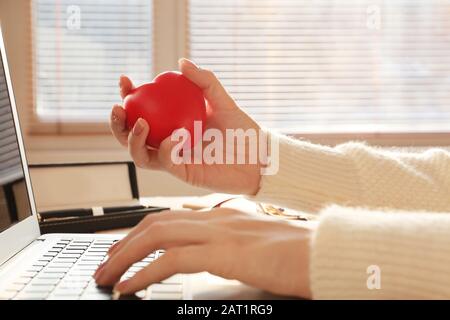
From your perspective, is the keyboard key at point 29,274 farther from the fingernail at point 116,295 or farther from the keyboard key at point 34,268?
the fingernail at point 116,295

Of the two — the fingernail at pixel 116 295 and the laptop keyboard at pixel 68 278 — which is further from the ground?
the fingernail at pixel 116 295

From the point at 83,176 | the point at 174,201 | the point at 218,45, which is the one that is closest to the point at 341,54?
the point at 218,45

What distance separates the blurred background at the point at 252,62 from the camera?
1898 mm

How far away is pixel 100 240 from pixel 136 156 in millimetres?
141

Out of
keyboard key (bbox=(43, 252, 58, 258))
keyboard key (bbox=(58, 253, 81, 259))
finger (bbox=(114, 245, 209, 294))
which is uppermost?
finger (bbox=(114, 245, 209, 294))

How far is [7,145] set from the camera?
688mm

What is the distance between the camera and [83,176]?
1054 mm

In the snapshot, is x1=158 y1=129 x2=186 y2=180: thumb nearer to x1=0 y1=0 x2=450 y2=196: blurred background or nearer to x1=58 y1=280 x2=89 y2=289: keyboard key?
x1=58 y1=280 x2=89 y2=289: keyboard key

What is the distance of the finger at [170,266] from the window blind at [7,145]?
0.88 feet

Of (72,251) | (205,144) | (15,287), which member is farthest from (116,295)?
(205,144)

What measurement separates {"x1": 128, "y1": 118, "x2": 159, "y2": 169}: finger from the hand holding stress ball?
0.5 inches

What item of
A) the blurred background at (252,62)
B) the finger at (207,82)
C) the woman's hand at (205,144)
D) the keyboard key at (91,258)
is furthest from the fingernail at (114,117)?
the blurred background at (252,62)

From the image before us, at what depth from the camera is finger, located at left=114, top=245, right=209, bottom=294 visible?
1.46ft

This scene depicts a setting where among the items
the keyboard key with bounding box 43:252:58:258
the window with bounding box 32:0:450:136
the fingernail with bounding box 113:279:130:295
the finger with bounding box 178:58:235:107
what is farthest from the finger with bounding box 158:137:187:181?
the window with bounding box 32:0:450:136
